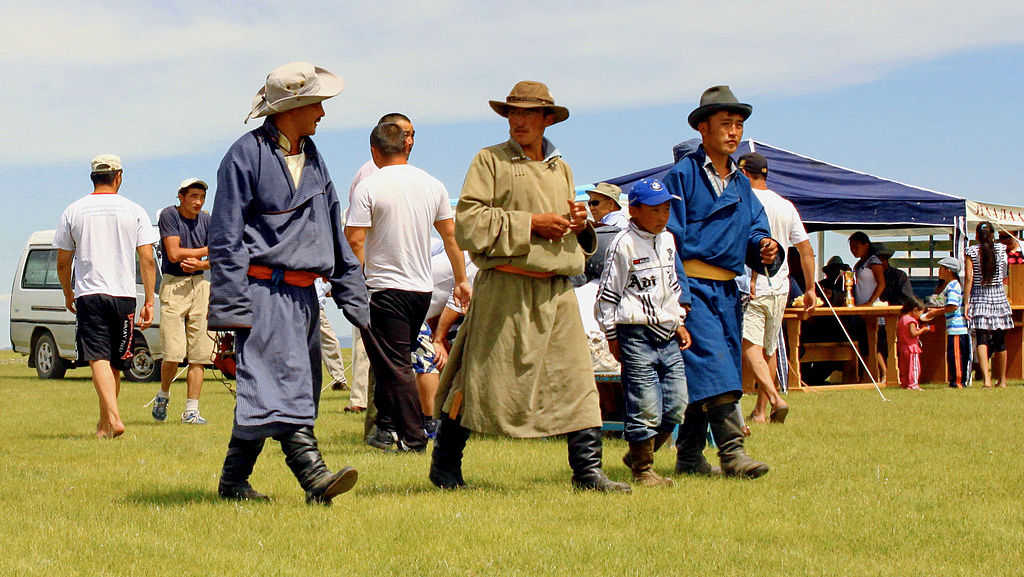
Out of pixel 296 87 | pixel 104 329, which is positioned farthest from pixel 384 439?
pixel 296 87

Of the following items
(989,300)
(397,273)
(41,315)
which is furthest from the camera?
(41,315)

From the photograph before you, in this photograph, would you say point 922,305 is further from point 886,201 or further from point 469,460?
point 469,460

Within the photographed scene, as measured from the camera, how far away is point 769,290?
9.66 meters

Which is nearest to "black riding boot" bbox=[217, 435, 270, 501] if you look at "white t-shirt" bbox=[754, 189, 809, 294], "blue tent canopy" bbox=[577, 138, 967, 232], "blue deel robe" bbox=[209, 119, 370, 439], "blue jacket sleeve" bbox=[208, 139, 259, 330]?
"blue deel robe" bbox=[209, 119, 370, 439]

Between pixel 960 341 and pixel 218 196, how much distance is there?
1161 centimetres

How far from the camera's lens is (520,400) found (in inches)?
223

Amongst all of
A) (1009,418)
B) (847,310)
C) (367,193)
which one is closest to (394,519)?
(367,193)

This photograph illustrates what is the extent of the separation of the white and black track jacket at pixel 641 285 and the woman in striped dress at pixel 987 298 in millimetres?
9510

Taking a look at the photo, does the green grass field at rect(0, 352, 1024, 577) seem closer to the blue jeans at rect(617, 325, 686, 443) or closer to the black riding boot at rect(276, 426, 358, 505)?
the black riding boot at rect(276, 426, 358, 505)

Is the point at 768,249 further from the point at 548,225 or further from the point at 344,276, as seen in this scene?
the point at 344,276

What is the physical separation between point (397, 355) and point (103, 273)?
8.33 feet

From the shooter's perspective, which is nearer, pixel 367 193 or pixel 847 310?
pixel 367 193

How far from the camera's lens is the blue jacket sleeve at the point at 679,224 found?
20.2 ft

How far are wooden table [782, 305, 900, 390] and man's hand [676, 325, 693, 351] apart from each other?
7375 millimetres
